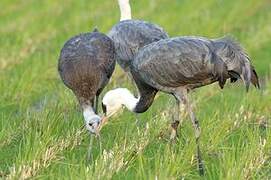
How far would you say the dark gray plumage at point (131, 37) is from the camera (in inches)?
295

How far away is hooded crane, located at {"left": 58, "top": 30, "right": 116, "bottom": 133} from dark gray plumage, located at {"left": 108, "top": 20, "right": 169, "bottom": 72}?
0.92 ft

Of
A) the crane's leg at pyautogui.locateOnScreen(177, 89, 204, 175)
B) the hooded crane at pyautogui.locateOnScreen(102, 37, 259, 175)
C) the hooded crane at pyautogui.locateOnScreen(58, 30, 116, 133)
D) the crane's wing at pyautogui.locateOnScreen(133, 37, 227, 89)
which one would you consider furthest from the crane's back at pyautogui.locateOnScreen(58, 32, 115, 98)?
the crane's leg at pyautogui.locateOnScreen(177, 89, 204, 175)

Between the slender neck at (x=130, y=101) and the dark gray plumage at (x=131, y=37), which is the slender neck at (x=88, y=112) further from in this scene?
the dark gray plumage at (x=131, y=37)

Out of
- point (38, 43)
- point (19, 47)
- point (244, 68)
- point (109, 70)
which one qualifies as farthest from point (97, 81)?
point (38, 43)

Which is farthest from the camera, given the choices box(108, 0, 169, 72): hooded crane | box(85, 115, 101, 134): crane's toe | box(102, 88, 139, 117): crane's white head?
box(108, 0, 169, 72): hooded crane

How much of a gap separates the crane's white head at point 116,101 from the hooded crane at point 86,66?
0.14 meters

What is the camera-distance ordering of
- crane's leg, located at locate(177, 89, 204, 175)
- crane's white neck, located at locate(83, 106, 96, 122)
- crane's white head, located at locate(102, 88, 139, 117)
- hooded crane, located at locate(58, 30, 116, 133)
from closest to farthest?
crane's leg, located at locate(177, 89, 204, 175) → crane's white neck, located at locate(83, 106, 96, 122) → crane's white head, located at locate(102, 88, 139, 117) → hooded crane, located at locate(58, 30, 116, 133)

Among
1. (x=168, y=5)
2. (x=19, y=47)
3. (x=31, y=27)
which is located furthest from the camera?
(x=168, y=5)

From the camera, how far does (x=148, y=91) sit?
268 inches

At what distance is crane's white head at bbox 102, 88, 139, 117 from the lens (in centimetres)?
675

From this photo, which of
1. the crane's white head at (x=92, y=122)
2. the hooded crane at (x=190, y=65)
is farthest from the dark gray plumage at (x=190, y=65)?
the crane's white head at (x=92, y=122)

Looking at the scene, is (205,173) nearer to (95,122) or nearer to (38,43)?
(95,122)

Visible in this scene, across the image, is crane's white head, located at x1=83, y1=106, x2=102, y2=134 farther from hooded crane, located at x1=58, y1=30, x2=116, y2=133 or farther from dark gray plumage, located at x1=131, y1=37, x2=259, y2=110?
dark gray plumage, located at x1=131, y1=37, x2=259, y2=110

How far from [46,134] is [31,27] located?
6763 millimetres
